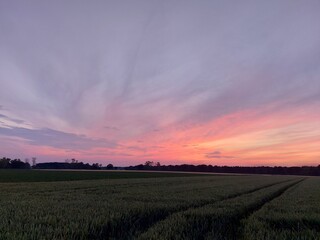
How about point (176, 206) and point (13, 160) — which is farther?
point (13, 160)

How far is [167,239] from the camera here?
7.93 metres

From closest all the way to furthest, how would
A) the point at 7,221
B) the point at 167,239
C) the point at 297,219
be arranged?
the point at 167,239 < the point at 7,221 < the point at 297,219

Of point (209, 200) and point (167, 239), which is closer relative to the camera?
point (167, 239)

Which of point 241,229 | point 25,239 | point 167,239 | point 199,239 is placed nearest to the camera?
point 25,239

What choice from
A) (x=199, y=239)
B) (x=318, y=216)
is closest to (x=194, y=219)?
(x=199, y=239)

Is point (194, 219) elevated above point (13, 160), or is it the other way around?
point (13, 160)

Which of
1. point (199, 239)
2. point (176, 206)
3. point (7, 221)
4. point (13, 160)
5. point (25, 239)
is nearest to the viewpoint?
point (25, 239)

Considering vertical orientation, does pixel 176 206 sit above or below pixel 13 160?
below

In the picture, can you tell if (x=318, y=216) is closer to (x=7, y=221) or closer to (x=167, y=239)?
(x=167, y=239)

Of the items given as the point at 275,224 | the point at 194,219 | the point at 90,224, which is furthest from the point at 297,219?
the point at 90,224

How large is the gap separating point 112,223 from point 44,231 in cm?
234

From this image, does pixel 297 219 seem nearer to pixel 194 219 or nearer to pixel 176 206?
pixel 194 219

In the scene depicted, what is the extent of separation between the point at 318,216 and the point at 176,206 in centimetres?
596

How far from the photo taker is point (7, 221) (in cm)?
943
